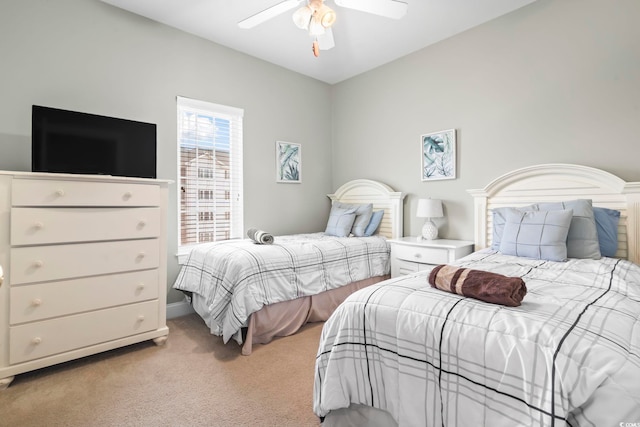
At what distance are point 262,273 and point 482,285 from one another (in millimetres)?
1583

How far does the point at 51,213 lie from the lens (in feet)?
6.56

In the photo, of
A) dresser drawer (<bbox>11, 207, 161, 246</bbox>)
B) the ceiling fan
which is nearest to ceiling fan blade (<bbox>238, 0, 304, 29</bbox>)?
the ceiling fan

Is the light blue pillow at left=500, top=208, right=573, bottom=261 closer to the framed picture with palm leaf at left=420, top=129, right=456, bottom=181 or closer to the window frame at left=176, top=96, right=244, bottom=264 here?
the framed picture with palm leaf at left=420, top=129, right=456, bottom=181

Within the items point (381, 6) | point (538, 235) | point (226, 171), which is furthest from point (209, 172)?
point (538, 235)

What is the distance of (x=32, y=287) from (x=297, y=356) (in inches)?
68.4

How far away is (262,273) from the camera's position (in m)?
2.40

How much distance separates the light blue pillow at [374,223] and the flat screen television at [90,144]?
7.40 ft

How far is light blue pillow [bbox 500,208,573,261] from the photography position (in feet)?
6.81

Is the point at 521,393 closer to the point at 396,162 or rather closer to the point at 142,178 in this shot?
the point at 142,178

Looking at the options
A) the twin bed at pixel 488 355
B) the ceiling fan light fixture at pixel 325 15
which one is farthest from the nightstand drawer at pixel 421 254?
the ceiling fan light fixture at pixel 325 15

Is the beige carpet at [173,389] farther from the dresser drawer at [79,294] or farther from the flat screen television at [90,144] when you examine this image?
the flat screen television at [90,144]

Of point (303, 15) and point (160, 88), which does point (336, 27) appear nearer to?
point (303, 15)

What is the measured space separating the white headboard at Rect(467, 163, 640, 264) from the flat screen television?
2948 mm

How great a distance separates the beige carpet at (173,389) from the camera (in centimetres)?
161
